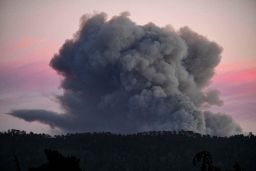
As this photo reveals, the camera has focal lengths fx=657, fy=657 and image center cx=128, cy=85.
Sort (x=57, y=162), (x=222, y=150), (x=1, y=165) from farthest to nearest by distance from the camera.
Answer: (x=222, y=150) → (x=1, y=165) → (x=57, y=162)

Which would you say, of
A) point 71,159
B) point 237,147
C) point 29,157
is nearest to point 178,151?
point 237,147

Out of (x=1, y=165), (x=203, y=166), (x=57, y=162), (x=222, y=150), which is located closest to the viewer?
(x=203, y=166)

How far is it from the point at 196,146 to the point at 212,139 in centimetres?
518

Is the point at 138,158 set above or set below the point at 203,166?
above

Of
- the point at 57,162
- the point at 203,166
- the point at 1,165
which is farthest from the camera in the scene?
the point at 1,165

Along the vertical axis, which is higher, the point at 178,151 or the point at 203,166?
the point at 178,151

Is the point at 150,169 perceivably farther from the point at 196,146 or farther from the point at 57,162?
the point at 57,162

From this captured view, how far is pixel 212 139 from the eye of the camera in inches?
7672

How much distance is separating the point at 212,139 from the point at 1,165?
6224 centimetres

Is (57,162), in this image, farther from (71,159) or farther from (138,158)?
(138,158)

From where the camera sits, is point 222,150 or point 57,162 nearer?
point 57,162

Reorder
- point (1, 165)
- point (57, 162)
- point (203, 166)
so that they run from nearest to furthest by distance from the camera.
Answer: point (203, 166)
point (57, 162)
point (1, 165)

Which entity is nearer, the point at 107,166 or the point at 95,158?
the point at 107,166

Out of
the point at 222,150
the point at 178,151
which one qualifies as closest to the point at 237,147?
the point at 222,150
